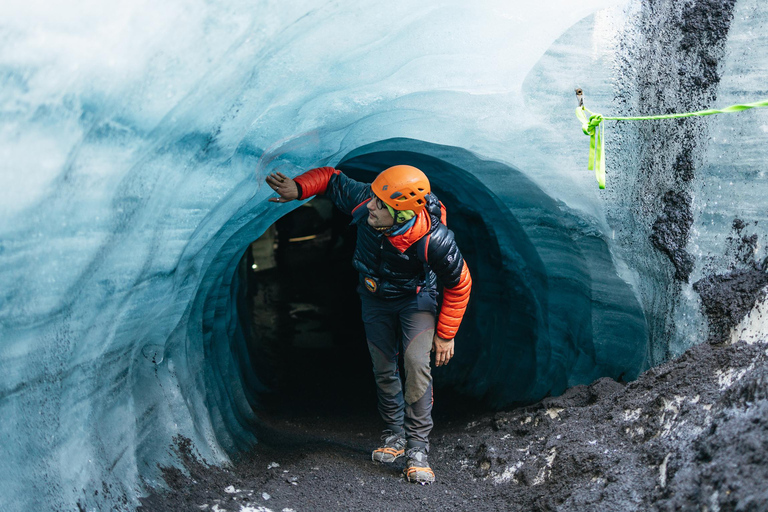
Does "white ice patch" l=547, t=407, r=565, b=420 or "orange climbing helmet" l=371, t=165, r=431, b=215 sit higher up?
"orange climbing helmet" l=371, t=165, r=431, b=215

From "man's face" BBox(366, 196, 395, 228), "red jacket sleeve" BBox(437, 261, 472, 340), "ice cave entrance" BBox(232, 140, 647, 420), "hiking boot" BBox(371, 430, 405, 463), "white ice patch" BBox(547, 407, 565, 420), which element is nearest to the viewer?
"man's face" BBox(366, 196, 395, 228)

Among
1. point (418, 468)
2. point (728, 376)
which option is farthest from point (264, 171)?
point (728, 376)

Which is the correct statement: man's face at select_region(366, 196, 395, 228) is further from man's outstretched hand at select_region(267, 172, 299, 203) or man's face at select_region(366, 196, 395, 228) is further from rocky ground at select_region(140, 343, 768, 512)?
rocky ground at select_region(140, 343, 768, 512)

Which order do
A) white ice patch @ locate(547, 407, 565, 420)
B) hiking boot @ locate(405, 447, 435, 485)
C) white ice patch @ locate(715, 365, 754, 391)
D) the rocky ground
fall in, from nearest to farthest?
the rocky ground → white ice patch @ locate(715, 365, 754, 391) → hiking boot @ locate(405, 447, 435, 485) → white ice patch @ locate(547, 407, 565, 420)

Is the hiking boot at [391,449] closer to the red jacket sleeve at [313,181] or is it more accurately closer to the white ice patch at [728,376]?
the red jacket sleeve at [313,181]

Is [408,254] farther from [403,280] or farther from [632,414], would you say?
[632,414]

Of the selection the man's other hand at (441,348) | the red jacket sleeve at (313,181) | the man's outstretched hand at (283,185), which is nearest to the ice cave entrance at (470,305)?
the red jacket sleeve at (313,181)

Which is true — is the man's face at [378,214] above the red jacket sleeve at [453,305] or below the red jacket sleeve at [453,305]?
above

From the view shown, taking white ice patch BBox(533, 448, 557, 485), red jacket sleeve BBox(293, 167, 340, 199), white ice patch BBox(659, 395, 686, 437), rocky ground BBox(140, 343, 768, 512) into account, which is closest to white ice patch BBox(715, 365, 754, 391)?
rocky ground BBox(140, 343, 768, 512)

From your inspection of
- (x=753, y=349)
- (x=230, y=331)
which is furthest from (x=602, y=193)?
(x=230, y=331)

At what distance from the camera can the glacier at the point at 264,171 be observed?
7.70ft

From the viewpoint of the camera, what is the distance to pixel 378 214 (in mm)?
3287

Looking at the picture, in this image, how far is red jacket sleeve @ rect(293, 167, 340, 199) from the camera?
3.58 meters

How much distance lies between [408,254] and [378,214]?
11.7 inches
